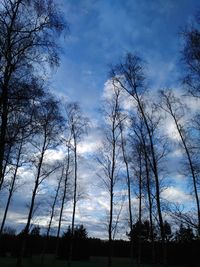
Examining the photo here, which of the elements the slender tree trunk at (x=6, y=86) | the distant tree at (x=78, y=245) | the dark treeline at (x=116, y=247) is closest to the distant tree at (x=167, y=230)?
the dark treeline at (x=116, y=247)

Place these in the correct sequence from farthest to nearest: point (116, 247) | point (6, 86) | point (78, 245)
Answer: point (116, 247) < point (78, 245) < point (6, 86)

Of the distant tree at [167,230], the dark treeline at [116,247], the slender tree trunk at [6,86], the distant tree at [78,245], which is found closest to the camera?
the slender tree trunk at [6,86]

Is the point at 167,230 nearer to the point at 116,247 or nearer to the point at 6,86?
the point at 6,86

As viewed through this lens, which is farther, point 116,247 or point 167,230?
point 116,247

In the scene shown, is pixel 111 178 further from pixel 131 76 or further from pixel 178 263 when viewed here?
pixel 178 263

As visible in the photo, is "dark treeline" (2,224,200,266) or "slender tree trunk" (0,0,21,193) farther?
"dark treeline" (2,224,200,266)

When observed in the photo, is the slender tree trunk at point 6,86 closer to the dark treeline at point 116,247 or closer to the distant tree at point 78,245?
the dark treeline at point 116,247

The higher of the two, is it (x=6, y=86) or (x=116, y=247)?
(x=116, y=247)

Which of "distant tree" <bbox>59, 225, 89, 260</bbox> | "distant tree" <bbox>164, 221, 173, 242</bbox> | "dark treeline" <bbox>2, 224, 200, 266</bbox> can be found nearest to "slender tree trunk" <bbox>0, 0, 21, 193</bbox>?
"distant tree" <bbox>164, 221, 173, 242</bbox>

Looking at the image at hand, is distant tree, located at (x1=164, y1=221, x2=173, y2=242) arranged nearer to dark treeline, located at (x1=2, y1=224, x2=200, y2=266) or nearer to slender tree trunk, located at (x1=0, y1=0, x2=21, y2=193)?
dark treeline, located at (x1=2, y1=224, x2=200, y2=266)

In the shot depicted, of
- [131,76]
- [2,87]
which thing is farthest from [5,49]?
[131,76]

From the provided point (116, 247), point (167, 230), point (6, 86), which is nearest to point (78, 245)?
point (116, 247)

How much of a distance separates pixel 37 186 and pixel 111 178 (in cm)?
493

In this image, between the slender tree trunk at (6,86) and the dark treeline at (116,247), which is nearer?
the slender tree trunk at (6,86)
